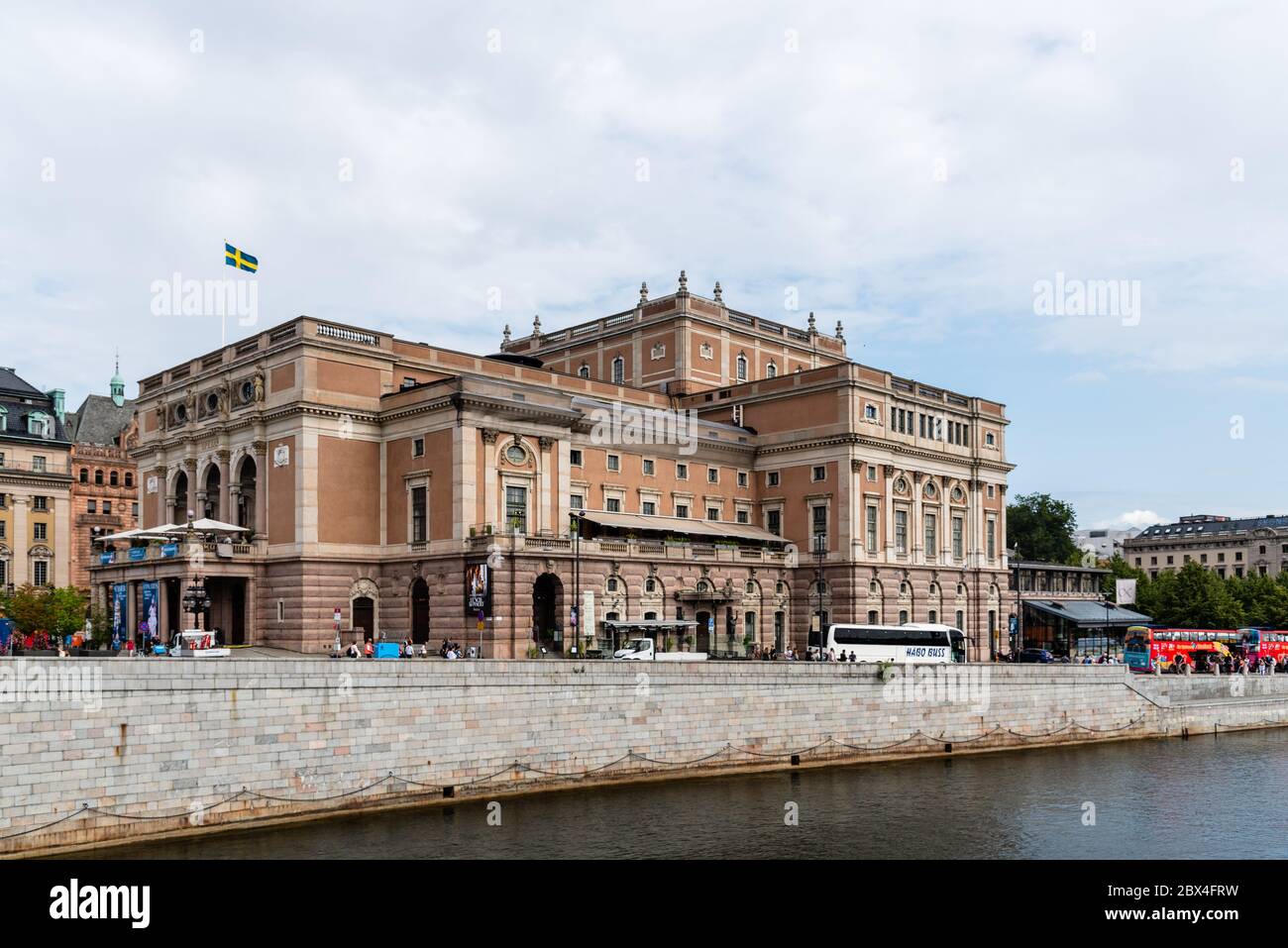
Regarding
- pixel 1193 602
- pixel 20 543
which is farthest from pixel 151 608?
pixel 1193 602

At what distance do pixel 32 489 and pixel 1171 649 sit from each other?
94054 millimetres

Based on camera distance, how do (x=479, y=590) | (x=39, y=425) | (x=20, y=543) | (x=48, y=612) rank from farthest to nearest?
(x=39, y=425) < (x=20, y=543) < (x=48, y=612) < (x=479, y=590)

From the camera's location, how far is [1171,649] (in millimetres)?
89062

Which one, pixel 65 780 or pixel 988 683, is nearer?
pixel 65 780

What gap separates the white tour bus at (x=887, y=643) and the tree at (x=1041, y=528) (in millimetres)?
89923

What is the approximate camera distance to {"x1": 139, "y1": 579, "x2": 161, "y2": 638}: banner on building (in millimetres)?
66000

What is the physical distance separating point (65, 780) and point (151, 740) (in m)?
2.66

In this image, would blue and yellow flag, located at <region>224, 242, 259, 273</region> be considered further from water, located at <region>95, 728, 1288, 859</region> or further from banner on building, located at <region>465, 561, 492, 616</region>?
water, located at <region>95, 728, 1288, 859</region>

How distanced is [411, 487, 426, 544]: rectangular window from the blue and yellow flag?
49.3ft

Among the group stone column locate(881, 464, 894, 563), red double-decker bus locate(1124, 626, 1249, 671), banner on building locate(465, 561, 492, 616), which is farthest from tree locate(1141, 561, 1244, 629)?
banner on building locate(465, 561, 492, 616)

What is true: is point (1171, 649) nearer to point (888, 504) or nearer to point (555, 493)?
point (888, 504)
